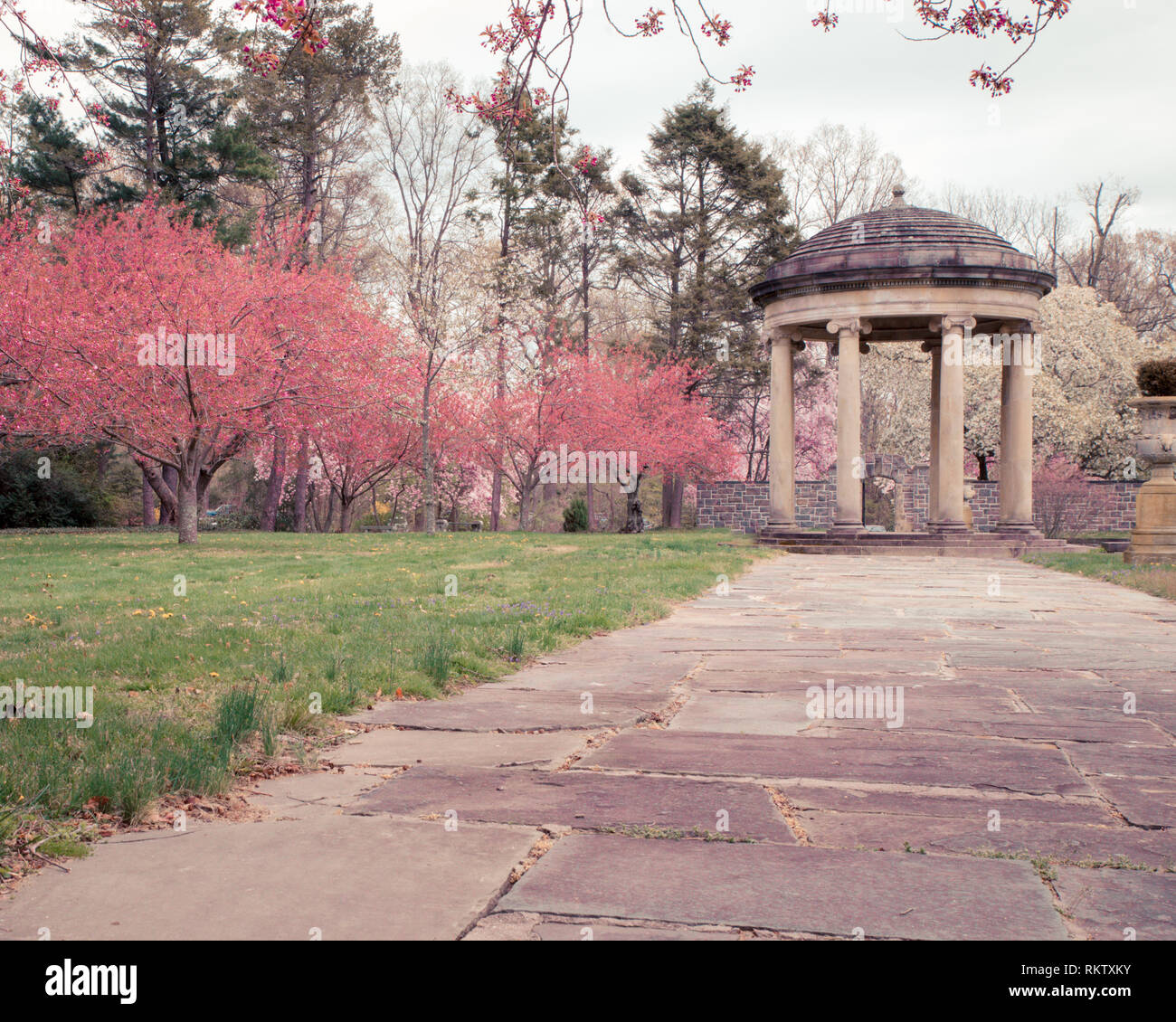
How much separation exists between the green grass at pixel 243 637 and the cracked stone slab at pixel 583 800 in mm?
731

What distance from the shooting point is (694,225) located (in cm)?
3891

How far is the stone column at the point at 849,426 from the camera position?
2197 cm

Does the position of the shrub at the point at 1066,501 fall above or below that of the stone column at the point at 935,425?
below

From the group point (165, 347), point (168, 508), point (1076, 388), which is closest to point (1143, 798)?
point (165, 347)

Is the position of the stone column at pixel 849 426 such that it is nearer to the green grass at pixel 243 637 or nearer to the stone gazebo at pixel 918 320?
the stone gazebo at pixel 918 320

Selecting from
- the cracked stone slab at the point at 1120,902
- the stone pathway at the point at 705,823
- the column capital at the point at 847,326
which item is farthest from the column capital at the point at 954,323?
the cracked stone slab at the point at 1120,902

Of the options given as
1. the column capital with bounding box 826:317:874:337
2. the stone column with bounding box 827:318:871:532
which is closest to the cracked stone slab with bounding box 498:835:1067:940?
the stone column with bounding box 827:318:871:532

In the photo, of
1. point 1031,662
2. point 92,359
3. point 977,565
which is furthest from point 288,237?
point 1031,662

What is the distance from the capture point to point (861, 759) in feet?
13.7

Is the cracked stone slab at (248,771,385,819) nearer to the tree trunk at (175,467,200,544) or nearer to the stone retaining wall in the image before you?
the tree trunk at (175,467,200,544)

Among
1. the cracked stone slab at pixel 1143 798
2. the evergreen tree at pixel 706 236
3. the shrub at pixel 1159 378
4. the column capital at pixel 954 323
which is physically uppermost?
the evergreen tree at pixel 706 236

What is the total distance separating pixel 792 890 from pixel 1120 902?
856 millimetres

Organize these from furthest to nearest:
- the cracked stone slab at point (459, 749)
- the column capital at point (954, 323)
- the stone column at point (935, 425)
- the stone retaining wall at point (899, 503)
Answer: the stone retaining wall at point (899, 503)
the stone column at point (935, 425)
the column capital at point (954, 323)
the cracked stone slab at point (459, 749)

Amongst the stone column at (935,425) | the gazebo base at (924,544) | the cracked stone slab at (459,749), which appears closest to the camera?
the cracked stone slab at (459,749)
